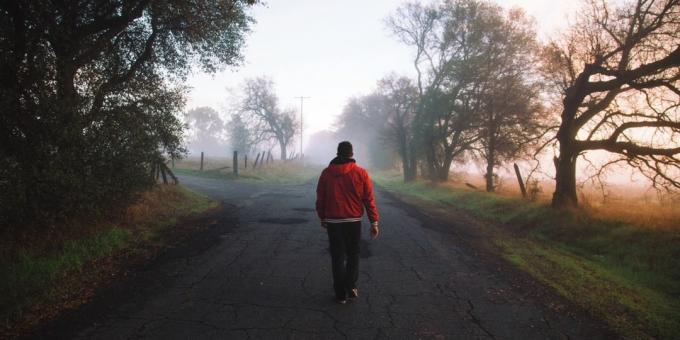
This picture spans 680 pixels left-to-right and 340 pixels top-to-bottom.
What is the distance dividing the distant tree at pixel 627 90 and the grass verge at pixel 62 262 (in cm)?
1299

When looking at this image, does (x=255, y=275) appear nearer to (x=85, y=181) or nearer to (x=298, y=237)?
(x=298, y=237)

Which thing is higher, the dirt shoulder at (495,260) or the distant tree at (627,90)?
the distant tree at (627,90)

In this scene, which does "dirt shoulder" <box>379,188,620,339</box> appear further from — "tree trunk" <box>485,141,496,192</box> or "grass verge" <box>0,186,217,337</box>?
"tree trunk" <box>485,141,496,192</box>

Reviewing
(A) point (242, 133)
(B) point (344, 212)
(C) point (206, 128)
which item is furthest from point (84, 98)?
(C) point (206, 128)

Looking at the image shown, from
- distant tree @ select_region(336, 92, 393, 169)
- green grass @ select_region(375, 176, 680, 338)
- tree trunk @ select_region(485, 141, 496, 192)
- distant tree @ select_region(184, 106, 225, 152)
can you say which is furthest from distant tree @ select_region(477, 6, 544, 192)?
distant tree @ select_region(184, 106, 225, 152)

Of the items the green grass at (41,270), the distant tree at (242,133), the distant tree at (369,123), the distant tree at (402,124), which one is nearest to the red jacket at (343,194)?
the green grass at (41,270)

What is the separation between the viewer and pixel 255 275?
666cm

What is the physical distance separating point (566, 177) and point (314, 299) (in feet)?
37.5

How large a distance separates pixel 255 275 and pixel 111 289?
82.3 inches

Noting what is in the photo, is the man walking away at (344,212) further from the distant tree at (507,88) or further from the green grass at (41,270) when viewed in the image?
the distant tree at (507,88)

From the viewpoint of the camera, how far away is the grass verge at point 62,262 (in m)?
5.05

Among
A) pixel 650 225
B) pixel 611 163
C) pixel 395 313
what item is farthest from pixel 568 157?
pixel 395 313

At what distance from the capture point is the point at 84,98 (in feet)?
28.2

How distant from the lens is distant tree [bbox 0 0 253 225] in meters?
7.04
